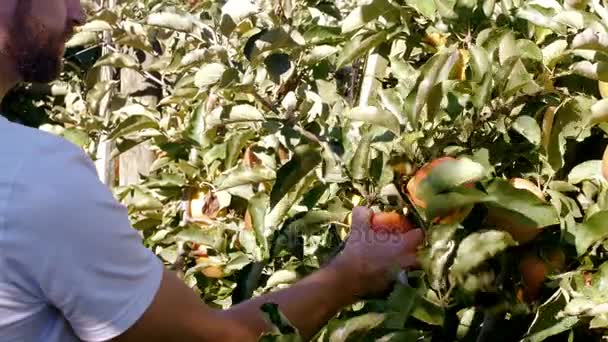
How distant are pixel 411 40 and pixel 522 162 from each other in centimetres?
25

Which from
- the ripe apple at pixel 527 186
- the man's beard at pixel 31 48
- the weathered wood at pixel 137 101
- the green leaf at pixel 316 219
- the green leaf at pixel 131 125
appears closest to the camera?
the man's beard at pixel 31 48

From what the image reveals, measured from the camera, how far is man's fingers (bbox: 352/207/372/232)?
3.93 ft

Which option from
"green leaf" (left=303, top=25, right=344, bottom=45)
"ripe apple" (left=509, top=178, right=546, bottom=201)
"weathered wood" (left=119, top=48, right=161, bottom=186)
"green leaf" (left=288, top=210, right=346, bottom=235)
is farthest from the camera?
"weathered wood" (left=119, top=48, right=161, bottom=186)

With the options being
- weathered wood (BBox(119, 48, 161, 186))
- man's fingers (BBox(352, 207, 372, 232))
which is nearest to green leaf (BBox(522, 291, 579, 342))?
man's fingers (BBox(352, 207, 372, 232))

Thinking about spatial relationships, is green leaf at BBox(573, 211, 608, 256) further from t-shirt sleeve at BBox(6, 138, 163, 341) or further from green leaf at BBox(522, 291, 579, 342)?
t-shirt sleeve at BBox(6, 138, 163, 341)

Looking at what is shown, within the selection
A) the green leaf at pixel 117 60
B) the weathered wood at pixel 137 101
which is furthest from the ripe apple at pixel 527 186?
the weathered wood at pixel 137 101

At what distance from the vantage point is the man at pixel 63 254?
944 mm

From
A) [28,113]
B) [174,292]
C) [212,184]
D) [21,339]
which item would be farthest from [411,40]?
[28,113]

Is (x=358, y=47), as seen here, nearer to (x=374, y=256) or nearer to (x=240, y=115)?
(x=240, y=115)

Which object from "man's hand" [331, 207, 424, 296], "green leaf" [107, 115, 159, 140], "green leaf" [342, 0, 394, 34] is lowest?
"green leaf" [107, 115, 159, 140]

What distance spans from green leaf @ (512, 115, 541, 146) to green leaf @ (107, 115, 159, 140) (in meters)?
0.70

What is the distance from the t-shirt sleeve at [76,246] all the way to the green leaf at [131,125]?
0.71 metres

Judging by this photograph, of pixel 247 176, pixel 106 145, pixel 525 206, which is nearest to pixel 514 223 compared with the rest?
Result: pixel 525 206

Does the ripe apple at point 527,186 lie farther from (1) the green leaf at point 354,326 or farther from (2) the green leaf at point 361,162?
(1) the green leaf at point 354,326
